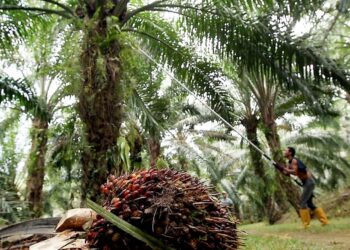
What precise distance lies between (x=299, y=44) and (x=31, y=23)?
4801 millimetres

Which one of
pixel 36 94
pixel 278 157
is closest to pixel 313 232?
pixel 278 157

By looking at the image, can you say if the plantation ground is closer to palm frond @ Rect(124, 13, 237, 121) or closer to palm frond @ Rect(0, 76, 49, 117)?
palm frond @ Rect(124, 13, 237, 121)

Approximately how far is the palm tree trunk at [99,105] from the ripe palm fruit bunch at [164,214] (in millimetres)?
2706

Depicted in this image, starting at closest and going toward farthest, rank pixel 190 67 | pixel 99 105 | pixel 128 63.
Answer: pixel 99 105
pixel 128 63
pixel 190 67

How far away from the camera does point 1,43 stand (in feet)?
23.4

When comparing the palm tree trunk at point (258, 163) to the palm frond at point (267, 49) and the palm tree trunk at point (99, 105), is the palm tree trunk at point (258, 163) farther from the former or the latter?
the palm tree trunk at point (99, 105)

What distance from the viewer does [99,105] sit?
17.1ft

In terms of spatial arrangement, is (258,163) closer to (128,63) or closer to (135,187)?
(128,63)

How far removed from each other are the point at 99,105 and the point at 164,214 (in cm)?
342

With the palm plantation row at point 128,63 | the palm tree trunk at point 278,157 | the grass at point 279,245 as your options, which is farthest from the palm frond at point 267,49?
the palm tree trunk at point 278,157

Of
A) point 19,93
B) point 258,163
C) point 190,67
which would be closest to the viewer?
point 19,93

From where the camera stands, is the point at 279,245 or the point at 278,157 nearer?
the point at 279,245

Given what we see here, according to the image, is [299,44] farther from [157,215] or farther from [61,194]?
[61,194]

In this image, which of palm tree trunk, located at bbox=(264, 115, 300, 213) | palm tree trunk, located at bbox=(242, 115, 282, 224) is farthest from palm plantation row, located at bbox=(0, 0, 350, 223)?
palm tree trunk, located at bbox=(242, 115, 282, 224)
